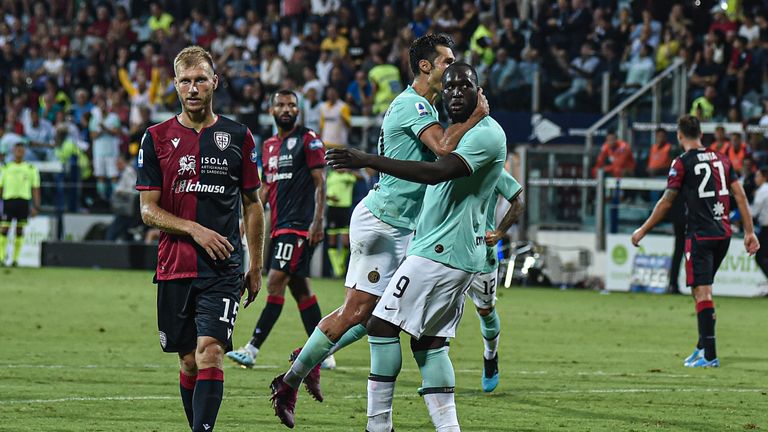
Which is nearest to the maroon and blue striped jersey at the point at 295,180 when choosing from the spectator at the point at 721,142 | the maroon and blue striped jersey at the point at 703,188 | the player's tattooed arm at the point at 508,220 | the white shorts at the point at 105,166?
the player's tattooed arm at the point at 508,220

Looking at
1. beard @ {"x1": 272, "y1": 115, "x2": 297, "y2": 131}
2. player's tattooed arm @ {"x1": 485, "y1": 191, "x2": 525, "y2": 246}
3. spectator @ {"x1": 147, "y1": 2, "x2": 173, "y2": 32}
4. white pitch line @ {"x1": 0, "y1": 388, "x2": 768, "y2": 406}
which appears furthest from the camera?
spectator @ {"x1": 147, "y1": 2, "x2": 173, "y2": 32}

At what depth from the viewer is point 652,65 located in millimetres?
25359

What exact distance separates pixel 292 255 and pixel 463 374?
6.21 ft

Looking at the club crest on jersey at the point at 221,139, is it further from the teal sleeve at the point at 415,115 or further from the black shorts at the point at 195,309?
the teal sleeve at the point at 415,115

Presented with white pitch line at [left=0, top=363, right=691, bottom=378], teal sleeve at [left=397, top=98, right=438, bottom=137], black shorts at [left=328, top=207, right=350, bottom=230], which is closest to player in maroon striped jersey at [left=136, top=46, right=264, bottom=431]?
teal sleeve at [left=397, top=98, right=438, bottom=137]

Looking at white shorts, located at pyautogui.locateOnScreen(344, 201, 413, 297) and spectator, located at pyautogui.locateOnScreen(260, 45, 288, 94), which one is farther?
spectator, located at pyautogui.locateOnScreen(260, 45, 288, 94)

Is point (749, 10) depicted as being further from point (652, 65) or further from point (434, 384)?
point (434, 384)

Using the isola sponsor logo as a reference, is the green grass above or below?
below

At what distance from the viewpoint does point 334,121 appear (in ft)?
87.4

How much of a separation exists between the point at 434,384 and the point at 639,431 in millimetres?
2155

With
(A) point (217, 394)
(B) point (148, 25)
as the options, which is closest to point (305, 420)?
(A) point (217, 394)

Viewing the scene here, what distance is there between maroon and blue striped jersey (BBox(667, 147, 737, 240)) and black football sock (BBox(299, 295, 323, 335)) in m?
3.81

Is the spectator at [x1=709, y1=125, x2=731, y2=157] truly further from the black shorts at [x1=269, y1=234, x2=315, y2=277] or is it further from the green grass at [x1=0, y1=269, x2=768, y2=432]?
the black shorts at [x1=269, y1=234, x2=315, y2=277]

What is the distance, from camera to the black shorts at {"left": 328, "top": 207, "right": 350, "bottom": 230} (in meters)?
26.0
